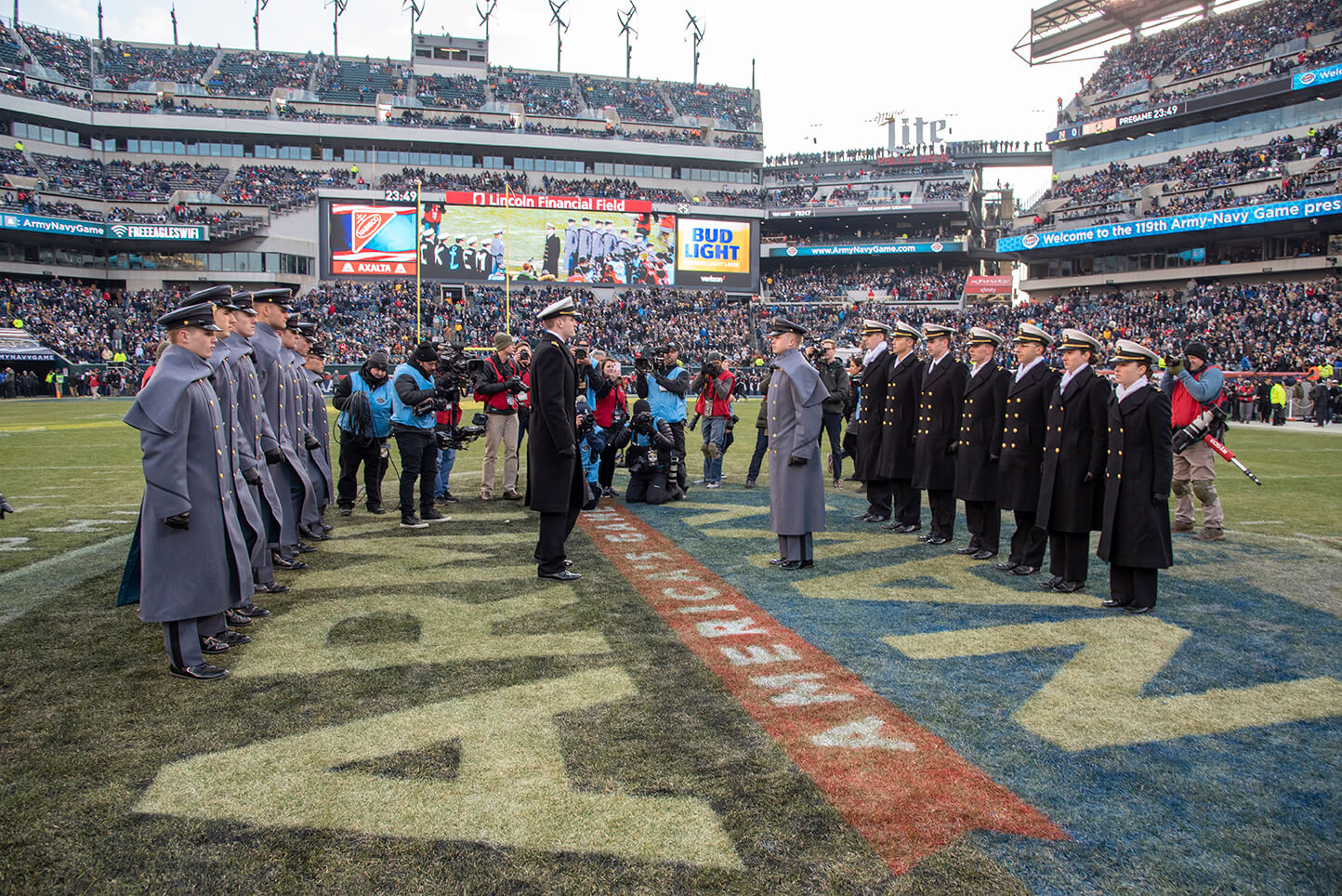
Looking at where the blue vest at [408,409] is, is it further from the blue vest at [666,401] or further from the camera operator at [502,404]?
the blue vest at [666,401]

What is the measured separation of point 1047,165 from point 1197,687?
253ft

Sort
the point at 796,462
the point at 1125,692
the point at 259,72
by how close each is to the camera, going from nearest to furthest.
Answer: the point at 1125,692 < the point at 796,462 < the point at 259,72

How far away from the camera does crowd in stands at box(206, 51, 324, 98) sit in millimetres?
57250

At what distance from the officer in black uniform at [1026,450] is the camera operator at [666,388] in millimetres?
4467

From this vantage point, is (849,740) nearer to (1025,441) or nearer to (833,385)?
(1025,441)

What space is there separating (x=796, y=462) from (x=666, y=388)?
168 inches

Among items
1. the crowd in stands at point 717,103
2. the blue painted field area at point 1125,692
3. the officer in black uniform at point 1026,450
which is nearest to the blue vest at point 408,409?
the blue painted field area at point 1125,692

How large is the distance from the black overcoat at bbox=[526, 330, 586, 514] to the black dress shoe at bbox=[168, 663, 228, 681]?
8.59ft

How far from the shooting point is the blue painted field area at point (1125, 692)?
3.10 metres

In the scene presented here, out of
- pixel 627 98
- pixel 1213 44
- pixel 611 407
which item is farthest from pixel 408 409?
pixel 627 98

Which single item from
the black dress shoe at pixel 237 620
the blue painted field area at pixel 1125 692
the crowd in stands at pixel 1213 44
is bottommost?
the blue painted field area at pixel 1125 692

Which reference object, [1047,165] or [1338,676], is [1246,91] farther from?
[1338,676]

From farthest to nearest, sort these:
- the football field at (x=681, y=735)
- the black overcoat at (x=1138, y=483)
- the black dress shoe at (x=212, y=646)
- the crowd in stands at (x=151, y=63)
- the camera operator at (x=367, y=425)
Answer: the crowd in stands at (x=151, y=63)
the camera operator at (x=367, y=425)
the black overcoat at (x=1138, y=483)
the black dress shoe at (x=212, y=646)
the football field at (x=681, y=735)

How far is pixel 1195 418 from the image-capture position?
917cm
